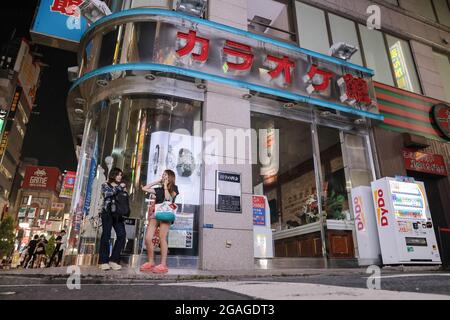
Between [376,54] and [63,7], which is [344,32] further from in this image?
[63,7]

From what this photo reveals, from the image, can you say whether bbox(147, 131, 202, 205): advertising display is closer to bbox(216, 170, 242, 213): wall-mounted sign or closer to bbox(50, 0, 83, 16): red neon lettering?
bbox(216, 170, 242, 213): wall-mounted sign

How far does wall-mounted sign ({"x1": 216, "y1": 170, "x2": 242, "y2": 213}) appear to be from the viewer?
6.55 m

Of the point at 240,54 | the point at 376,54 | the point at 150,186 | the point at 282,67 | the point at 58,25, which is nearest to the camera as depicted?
the point at 150,186

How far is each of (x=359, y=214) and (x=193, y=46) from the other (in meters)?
5.68

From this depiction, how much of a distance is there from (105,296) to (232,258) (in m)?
4.15

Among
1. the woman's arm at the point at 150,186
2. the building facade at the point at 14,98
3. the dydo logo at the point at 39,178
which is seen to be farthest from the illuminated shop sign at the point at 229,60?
the dydo logo at the point at 39,178

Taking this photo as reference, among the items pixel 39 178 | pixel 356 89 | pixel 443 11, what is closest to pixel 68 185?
pixel 356 89

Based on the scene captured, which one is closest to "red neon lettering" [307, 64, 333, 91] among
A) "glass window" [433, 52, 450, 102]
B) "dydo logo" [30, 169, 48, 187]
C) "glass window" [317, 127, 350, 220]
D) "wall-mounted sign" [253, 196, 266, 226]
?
"glass window" [317, 127, 350, 220]

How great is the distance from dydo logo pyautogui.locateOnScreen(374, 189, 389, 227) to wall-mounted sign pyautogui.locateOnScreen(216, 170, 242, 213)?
3471mm

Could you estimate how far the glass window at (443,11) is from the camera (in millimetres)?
13742

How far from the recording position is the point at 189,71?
6816mm

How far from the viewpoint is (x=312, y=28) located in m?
10.3

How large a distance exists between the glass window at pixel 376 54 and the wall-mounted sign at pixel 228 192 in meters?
6.90

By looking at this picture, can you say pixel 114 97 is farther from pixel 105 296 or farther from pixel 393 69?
pixel 393 69
